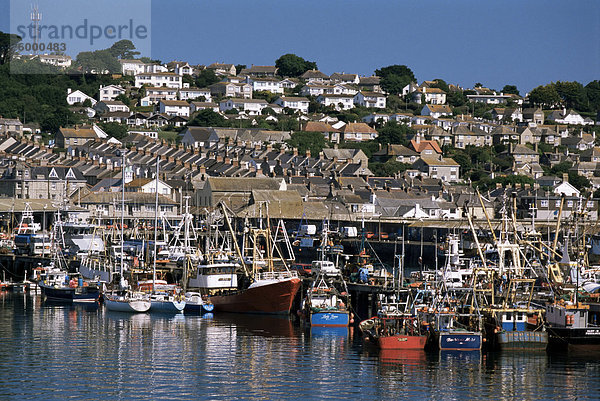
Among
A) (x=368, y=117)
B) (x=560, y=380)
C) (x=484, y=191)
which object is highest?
(x=368, y=117)

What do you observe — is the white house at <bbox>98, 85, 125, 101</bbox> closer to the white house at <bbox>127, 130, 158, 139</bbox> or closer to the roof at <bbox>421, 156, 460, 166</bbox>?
the white house at <bbox>127, 130, 158, 139</bbox>

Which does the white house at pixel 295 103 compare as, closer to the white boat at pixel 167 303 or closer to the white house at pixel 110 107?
the white house at pixel 110 107

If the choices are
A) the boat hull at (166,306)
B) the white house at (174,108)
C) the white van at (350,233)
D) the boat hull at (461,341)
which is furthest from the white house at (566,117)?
the boat hull at (461,341)

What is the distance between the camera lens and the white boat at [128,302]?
61.9 m

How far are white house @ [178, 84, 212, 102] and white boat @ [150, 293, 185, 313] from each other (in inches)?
4695

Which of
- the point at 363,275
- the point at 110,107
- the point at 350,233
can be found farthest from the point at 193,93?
the point at 363,275

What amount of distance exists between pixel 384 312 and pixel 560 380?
9.20m

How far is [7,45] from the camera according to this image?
190 metres

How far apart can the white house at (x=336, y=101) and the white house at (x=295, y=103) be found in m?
4.76

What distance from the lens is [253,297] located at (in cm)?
6059

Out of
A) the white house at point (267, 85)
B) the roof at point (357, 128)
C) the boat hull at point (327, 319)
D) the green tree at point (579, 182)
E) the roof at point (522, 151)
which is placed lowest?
the boat hull at point (327, 319)

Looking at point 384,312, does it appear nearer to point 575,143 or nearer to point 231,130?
point 231,130

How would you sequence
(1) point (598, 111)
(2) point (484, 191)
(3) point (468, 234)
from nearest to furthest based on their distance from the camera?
(3) point (468, 234) < (2) point (484, 191) < (1) point (598, 111)

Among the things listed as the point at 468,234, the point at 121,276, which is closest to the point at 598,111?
the point at 468,234
